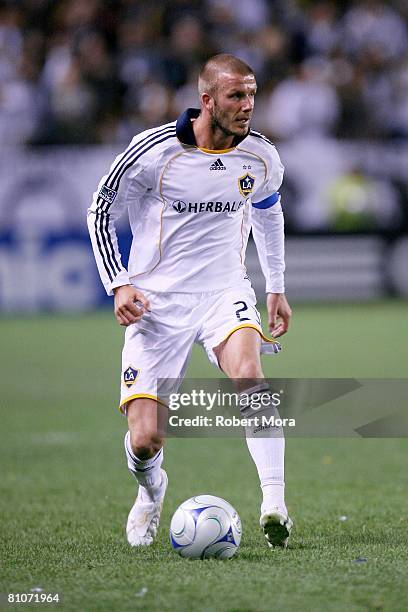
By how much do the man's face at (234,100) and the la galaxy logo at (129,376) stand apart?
121 centimetres

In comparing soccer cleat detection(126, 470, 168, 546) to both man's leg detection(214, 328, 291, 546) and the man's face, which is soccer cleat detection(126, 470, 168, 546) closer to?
man's leg detection(214, 328, 291, 546)

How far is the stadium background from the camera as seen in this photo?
8023mm

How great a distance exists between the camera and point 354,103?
17.7 metres

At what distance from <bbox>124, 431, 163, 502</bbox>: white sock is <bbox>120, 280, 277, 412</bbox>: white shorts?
0.24m

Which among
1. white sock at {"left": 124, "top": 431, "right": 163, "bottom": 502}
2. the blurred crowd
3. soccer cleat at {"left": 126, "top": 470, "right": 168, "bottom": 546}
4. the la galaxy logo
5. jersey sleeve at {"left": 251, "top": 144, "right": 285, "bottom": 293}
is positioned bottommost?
soccer cleat at {"left": 126, "top": 470, "right": 168, "bottom": 546}

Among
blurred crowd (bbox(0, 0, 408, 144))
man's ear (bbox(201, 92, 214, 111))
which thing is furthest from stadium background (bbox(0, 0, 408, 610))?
man's ear (bbox(201, 92, 214, 111))

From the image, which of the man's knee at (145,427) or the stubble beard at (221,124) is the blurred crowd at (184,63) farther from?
the man's knee at (145,427)

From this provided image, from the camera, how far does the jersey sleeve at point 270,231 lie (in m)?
5.82

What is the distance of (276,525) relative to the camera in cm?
500

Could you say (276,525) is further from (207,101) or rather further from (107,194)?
(207,101)

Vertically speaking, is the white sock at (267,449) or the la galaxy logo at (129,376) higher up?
the la galaxy logo at (129,376)

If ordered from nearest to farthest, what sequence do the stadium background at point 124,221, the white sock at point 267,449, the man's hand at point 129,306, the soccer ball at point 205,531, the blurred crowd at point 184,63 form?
the soccer ball at point 205,531 < the white sock at point 267,449 < the man's hand at point 129,306 < the stadium background at point 124,221 < the blurred crowd at point 184,63

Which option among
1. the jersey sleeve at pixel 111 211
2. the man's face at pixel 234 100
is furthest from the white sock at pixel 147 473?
the man's face at pixel 234 100

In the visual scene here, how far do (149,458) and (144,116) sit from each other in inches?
499
